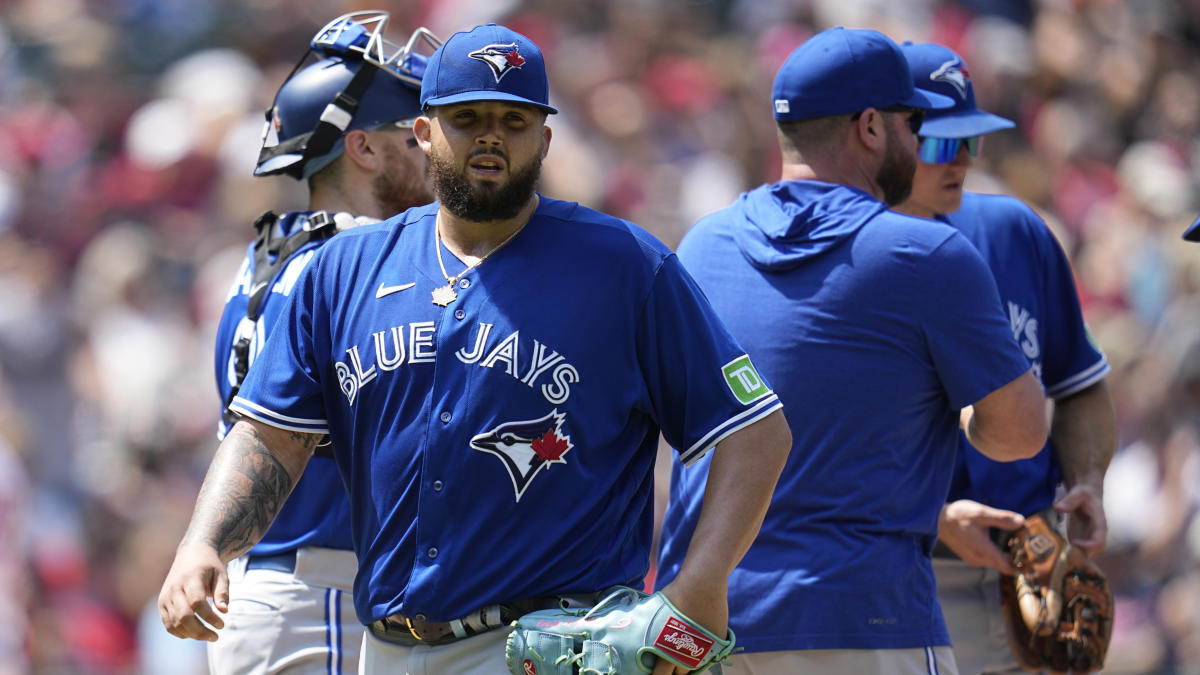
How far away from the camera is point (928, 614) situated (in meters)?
4.16

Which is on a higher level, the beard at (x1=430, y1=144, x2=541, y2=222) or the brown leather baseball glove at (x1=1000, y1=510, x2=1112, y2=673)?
the beard at (x1=430, y1=144, x2=541, y2=222)

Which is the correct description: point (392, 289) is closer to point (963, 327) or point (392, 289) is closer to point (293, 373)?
point (293, 373)

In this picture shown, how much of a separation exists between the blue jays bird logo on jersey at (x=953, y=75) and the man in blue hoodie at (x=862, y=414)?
107 cm

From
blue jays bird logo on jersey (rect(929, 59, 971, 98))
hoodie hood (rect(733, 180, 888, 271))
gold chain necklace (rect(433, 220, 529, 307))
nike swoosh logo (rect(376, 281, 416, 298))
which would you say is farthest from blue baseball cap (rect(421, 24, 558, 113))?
blue jays bird logo on jersey (rect(929, 59, 971, 98))

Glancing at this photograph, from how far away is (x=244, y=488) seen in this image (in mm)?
3473

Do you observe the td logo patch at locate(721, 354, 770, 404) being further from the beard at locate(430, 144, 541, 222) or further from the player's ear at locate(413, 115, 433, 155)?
the player's ear at locate(413, 115, 433, 155)

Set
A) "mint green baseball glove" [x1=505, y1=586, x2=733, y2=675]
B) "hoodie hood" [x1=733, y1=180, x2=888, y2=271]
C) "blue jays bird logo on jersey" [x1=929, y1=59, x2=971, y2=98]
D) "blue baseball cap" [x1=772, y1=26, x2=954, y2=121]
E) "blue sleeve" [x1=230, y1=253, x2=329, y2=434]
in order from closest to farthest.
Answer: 1. "mint green baseball glove" [x1=505, y1=586, x2=733, y2=675]
2. "blue sleeve" [x1=230, y1=253, x2=329, y2=434]
3. "hoodie hood" [x1=733, y1=180, x2=888, y2=271]
4. "blue baseball cap" [x1=772, y1=26, x2=954, y2=121]
5. "blue jays bird logo on jersey" [x1=929, y1=59, x2=971, y2=98]

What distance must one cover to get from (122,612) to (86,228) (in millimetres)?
3073

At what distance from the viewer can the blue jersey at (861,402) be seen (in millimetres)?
4070

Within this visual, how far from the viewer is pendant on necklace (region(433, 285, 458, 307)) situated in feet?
11.4

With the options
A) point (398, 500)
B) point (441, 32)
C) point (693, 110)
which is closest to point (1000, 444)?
point (398, 500)

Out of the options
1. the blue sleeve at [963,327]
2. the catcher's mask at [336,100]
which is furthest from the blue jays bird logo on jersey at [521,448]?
the catcher's mask at [336,100]

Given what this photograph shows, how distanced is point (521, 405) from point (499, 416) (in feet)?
0.18

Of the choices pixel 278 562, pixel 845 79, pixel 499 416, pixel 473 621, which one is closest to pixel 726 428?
pixel 499 416
